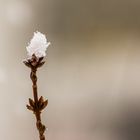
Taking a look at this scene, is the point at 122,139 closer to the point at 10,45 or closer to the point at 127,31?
the point at 127,31

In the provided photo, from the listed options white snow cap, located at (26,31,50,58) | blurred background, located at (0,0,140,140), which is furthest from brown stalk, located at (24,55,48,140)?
blurred background, located at (0,0,140,140)

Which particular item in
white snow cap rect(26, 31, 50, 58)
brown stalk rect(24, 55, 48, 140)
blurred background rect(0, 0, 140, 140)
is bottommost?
brown stalk rect(24, 55, 48, 140)

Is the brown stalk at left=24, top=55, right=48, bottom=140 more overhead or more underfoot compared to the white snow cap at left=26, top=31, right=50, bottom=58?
more underfoot

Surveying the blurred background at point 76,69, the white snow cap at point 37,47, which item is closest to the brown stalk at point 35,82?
the white snow cap at point 37,47

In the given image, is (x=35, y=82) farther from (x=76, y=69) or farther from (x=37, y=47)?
(x=76, y=69)

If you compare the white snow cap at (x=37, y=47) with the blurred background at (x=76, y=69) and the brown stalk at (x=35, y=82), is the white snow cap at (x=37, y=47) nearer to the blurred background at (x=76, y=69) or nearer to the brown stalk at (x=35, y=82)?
the brown stalk at (x=35, y=82)

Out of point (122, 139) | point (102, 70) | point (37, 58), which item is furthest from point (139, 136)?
point (37, 58)

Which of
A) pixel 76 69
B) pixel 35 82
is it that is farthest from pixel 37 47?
pixel 76 69

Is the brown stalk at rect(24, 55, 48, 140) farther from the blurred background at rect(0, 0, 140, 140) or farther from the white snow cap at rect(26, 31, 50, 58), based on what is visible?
the blurred background at rect(0, 0, 140, 140)
